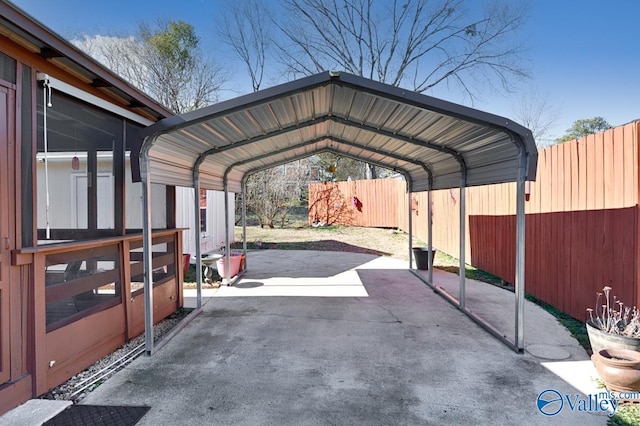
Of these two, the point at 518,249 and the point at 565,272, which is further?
the point at 565,272

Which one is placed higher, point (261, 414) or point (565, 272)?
point (565, 272)

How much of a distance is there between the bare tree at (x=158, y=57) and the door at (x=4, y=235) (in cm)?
1373

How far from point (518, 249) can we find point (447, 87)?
49.2ft

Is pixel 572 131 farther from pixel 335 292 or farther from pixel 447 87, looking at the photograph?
pixel 335 292

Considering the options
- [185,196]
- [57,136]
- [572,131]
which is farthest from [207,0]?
[572,131]

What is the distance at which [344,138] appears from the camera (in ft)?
21.7

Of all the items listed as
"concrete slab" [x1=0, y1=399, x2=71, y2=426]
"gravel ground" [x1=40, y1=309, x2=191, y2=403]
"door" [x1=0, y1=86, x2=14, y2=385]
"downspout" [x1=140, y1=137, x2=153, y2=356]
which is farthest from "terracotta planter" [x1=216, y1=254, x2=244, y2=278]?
"door" [x1=0, y1=86, x2=14, y2=385]

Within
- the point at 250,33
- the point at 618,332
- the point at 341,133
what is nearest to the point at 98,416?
the point at 618,332

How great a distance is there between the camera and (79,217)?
5086 mm

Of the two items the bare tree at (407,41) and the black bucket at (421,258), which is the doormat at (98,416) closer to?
the black bucket at (421,258)

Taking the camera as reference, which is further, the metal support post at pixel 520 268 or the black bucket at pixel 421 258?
the black bucket at pixel 421 258

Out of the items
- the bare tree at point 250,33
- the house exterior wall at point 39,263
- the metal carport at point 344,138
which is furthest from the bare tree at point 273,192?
the house exterior wall at point 39,263

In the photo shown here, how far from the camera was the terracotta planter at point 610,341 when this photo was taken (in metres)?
3.02

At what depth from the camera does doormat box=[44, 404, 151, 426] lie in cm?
254
